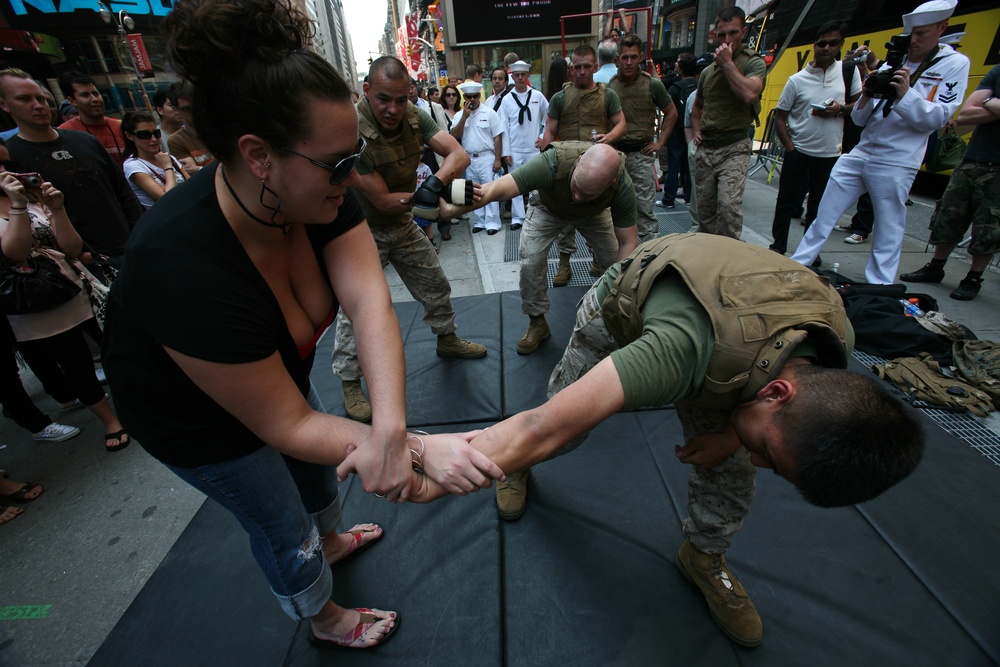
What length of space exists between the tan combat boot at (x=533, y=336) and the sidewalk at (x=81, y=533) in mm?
1643

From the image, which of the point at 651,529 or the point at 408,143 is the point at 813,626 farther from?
the point at 408,143

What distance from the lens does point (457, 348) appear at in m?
3.44

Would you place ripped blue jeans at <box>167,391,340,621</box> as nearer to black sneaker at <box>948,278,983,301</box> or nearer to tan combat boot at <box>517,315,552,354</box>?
tan combat boot at <box>517,315,552,354</box>

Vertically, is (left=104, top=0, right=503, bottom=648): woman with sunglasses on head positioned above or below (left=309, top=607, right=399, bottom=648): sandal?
above

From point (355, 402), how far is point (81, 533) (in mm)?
1466

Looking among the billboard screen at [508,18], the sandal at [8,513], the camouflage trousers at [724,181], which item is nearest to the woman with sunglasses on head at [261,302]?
the sandal at [8,513]

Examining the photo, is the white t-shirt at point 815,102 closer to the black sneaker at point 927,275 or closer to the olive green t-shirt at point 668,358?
the black sneaker at point 927,275

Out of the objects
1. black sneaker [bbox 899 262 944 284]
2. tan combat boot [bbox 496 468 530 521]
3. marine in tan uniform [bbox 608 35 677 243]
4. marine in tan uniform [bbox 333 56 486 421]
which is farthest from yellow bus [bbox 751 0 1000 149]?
tan combat boot [bbox 496 468 530 521]

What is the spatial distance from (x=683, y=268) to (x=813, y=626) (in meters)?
1.48

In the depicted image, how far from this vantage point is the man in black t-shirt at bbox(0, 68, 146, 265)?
272 cm

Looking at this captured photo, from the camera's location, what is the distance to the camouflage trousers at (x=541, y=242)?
11.0ft

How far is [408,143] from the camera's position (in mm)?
3002

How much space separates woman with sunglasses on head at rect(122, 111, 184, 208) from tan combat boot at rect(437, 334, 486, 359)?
7.61ft

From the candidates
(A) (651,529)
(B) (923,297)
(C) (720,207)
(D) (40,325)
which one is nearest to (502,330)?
(A) (651,529)
